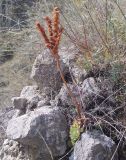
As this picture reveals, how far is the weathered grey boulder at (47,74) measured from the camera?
268 centimetres

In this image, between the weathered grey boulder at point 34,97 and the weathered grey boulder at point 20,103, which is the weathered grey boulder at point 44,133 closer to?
the weathered grey boulder at point 34,97

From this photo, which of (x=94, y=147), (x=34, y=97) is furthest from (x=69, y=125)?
(x=34, y=97)

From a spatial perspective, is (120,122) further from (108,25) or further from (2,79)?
(2,79)

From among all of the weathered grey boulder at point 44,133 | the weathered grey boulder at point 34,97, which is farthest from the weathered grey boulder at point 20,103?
the weathered grey boulder at point 44,133

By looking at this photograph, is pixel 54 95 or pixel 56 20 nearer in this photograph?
pixel 56 20

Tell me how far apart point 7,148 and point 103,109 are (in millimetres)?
652

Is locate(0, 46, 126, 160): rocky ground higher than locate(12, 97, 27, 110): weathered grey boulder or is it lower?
lower

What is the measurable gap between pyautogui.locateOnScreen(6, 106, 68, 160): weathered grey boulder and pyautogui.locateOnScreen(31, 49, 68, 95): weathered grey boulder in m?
0.35

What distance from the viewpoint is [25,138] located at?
229 cm

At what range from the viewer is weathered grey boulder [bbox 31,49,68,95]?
268 centimetres

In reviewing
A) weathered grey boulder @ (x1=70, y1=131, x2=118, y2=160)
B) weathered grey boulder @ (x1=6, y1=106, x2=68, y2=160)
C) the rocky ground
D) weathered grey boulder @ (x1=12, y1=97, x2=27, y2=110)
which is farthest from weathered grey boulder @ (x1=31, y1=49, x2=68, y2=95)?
weathered grey boulder @ (x1=70, y1=131, x2=118, y2=160)

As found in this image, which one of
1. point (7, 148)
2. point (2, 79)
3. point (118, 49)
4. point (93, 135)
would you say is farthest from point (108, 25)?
point (2, 79)

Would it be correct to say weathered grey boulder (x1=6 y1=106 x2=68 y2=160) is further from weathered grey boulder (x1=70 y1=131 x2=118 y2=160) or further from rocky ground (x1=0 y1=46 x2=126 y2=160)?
weathered grey boulder (x1=70 y1=131 x2=118 y2=160)

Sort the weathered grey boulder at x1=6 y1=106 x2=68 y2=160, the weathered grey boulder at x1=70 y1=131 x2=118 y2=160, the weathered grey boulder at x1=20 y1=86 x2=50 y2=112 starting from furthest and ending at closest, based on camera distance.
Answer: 1. the weathered grey boulder at x1=20 y1=86 x2=50 y2=112
2. the weathered grey boulder at x1=6 y1=106 x2=68 y2=160
3. the weathered grey boulder at x1=70 y1=131 x2=118 y2=160
